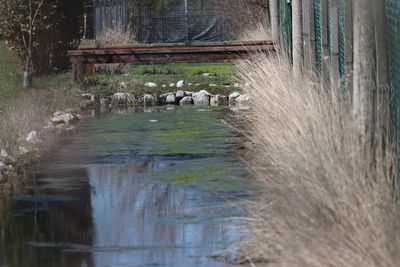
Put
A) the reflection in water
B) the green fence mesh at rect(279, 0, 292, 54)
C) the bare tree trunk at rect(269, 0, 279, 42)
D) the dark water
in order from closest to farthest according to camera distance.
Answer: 1. the reflection in water
2. the dark water
3. the green fence mesh at rect(279, 0, 292, 54)
4. the bare tree trunk at rect(269, 0, 279, 42)

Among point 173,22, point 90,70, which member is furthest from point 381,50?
point 173,22

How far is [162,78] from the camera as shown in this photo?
23.2 meters

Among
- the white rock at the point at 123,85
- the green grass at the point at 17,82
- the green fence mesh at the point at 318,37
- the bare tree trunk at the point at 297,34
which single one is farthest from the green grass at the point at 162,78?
the green fence mesh at the point at 318,37

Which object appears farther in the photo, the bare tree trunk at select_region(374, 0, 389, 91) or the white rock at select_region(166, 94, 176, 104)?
the white rock at select_region(166, 94, 176, 104)

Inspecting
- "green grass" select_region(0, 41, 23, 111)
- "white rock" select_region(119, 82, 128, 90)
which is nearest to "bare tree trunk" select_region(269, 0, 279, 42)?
"white rock" select_region(119, 82, 128, 90)

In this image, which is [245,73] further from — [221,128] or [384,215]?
[384,215]

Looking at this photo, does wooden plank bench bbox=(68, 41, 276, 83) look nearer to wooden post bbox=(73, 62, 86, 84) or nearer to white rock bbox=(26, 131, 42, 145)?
wooden post bbox=(73, 62, 86, 84)

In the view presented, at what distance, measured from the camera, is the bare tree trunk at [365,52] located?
292 inches

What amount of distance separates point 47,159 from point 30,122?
7.60 feet

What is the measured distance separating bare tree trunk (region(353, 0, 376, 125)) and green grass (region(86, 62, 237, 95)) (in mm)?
11329

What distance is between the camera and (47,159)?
12969mm

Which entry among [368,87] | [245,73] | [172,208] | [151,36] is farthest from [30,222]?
[151,36]

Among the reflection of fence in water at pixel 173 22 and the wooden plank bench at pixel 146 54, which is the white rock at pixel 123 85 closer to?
the wooden plank bench at pixel 146 54

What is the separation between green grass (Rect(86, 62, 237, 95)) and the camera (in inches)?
844
